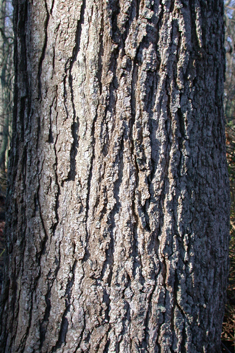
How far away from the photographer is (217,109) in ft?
4.72

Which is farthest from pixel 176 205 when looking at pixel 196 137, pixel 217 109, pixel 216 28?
pixel 216 28

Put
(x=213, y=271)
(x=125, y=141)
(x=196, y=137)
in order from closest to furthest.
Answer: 1. (x=125, y=141)
2. (x=196, y=137)
3. (x=213, y=271)

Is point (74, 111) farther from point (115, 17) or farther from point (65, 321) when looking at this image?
point (65, 321)

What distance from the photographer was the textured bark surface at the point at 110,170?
120cm

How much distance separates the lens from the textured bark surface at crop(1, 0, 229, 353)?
120 cm

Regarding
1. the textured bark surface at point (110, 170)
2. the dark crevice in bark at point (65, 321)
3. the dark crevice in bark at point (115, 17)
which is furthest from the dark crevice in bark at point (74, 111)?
the dark crevice in bark at point (65, 321)

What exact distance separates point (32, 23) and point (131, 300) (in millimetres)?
1343

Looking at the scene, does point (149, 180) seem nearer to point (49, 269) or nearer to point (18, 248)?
point (49, 269)

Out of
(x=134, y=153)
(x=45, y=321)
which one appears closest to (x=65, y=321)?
(x=45, y=321)

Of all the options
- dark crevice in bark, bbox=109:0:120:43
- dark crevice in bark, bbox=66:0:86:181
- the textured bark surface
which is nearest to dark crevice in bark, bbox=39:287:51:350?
the textured bark surface

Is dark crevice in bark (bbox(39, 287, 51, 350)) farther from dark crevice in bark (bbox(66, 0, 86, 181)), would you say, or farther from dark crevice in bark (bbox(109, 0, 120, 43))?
dark crevice in bark (bbox(109, 0, 120, 43))

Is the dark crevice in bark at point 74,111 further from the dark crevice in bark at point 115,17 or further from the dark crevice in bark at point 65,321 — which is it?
the dark crevice in bark at point 65,321

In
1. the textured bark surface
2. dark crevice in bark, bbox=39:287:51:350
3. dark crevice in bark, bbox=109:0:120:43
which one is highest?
dark crevice in bark, bbox=109:0:120:43

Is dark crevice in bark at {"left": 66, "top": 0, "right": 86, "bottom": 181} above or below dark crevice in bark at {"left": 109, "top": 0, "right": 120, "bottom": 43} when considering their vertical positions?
below
